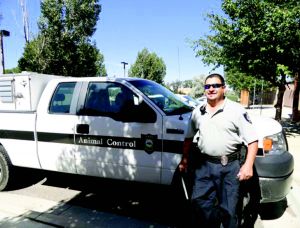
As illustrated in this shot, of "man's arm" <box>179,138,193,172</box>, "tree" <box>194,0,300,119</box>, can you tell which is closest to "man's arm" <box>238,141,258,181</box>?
"man's arm" <box>179,138,193,172</box>

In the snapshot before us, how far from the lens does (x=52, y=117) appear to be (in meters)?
5.00

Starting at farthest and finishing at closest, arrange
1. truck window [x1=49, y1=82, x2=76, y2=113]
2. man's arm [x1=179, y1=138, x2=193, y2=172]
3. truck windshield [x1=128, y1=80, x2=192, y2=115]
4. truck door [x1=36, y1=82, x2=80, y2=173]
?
truck window [x1=49, y1=82, x2=76, y2=113] < truck door [x1=36, y1=82, x2=80, y2=173] < truck windshield [x1=128, y1=80, x2=192, y2=115] < man's arm [x1=179, y1=138, x2=193, y2=172]

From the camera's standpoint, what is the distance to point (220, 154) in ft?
10.5

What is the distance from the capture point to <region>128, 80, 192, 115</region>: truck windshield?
448 centimetres

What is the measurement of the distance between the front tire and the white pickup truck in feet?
0.05

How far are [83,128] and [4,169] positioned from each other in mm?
1881

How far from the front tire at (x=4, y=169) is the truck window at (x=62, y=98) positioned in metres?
1.25

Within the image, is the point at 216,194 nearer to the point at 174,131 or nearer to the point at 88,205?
the point at 174,131

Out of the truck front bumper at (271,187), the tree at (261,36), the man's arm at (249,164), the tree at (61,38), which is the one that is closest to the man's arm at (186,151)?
the man's arm at (249,164)

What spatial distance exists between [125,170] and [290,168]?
2191mm

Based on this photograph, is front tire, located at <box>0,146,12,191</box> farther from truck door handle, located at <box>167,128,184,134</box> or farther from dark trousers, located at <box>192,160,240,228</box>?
dark trousers, located at <box>192,160,240,228</box>

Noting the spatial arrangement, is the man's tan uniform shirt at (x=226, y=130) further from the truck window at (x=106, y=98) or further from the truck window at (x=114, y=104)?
the truck window at (x=106, y=98)

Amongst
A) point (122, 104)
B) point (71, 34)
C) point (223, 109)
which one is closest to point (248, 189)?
point (223, 109)

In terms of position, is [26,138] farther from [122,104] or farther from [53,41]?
[53,41]
